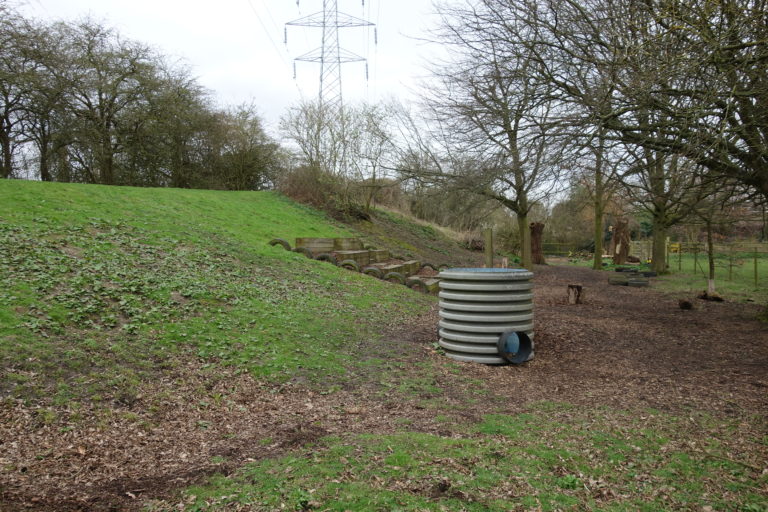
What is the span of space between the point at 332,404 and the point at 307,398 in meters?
0.33

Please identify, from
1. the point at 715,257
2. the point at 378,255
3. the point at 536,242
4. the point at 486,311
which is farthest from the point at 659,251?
the point at 486,311

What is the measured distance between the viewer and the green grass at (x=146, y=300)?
16.5ft

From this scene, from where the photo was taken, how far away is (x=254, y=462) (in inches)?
144

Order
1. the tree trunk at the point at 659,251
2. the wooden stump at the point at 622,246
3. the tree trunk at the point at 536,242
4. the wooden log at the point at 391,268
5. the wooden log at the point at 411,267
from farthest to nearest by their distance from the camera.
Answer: the wooden stump at the point at 622,246 → the tree trunk at the point at 536,242 → the tree trunk at the point at 659,251 → the wooden log at the point at 411,267 → the wooden log at the point at 391,268

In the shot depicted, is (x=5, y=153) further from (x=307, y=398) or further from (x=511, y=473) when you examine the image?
(x=511, y=473)

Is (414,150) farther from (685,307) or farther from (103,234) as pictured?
(103,234)

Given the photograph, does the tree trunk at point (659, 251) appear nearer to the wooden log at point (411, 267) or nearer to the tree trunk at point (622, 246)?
the tree trunk at point (622, 246)

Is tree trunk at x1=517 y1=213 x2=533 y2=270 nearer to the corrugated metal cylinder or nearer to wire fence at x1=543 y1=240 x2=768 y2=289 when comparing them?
wire fence at x1=543 y1=240 x2=768 y2=289

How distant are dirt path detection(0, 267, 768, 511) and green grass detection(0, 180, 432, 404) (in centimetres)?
45

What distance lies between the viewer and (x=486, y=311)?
6.91 metres

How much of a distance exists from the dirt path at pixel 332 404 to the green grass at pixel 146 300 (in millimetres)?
449

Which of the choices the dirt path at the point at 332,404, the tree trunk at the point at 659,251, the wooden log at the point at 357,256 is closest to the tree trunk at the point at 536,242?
the tree trunk at the point at 659,251

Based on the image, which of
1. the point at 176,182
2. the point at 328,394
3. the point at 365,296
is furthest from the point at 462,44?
the point at 176,182

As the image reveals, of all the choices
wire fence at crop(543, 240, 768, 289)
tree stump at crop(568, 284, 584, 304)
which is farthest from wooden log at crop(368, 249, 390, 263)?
wire fence at crop(543, 240, 768, 289)
